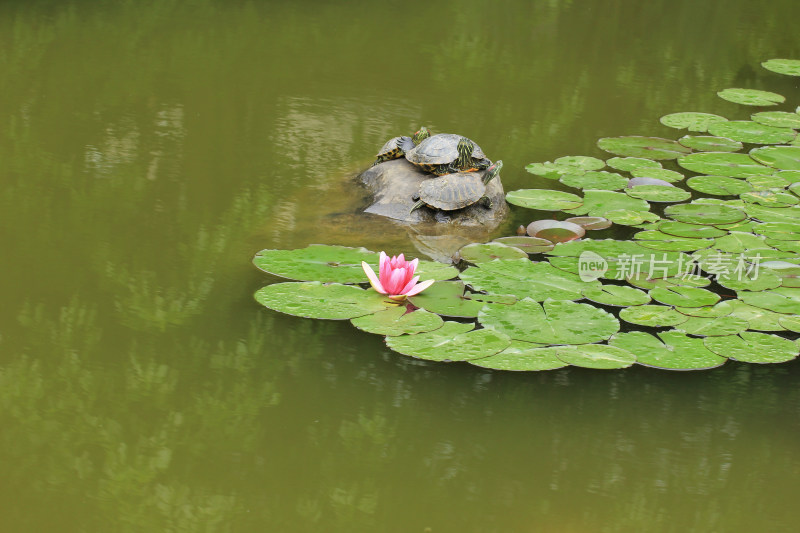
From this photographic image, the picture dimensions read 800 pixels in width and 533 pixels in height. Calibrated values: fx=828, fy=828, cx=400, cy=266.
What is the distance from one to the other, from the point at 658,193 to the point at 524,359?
1860mm

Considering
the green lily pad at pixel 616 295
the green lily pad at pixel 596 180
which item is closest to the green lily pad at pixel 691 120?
the green lily pad at pixel 596 180

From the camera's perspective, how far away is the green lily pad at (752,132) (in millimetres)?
5059

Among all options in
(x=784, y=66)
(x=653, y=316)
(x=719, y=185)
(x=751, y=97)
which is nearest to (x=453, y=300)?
(x=653, y=316)

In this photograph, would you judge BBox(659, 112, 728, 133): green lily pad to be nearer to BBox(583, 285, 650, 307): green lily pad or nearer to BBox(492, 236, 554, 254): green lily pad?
BBox(492, 236, 554, 254): green lily pad

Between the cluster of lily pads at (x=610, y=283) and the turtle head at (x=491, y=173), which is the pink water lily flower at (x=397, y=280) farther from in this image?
the turtle head at (x=491, y=173)

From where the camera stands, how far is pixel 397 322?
296 centimetres

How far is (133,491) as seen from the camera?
2209 millimetres

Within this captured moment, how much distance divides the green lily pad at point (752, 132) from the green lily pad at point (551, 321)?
2599 mm

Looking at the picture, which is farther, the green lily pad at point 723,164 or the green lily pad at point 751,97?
the green lily pad at point 751,97

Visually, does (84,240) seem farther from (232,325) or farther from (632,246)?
(632,246)

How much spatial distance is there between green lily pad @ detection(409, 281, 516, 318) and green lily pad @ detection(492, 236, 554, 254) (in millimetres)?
502

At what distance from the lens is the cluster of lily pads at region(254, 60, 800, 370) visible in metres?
2.85

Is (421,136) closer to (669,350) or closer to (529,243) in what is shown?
(529,243)

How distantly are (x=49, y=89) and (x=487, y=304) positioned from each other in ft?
12.8
